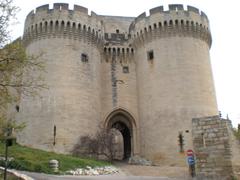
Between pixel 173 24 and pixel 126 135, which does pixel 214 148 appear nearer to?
pixel 173 24

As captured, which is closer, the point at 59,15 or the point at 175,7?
the point at 59,15

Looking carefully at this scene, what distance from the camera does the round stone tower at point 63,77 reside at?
17641 mm

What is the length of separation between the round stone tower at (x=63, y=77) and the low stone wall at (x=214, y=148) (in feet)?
30.9

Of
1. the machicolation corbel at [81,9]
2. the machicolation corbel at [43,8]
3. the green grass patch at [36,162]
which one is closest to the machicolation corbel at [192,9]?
the machicolation corbel at [81,9]

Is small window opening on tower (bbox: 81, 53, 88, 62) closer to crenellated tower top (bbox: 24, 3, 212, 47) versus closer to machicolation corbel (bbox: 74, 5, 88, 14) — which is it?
crenellated tower top (bbox: 24, 3, 212, 47)

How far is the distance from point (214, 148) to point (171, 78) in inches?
401

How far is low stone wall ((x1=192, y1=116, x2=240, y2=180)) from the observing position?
9.18 m

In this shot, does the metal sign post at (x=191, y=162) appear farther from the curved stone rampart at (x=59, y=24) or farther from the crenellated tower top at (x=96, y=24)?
the curved stone rampart at (x=59, y=24)

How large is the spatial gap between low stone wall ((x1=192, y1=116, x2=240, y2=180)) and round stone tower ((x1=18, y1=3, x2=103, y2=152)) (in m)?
9.43

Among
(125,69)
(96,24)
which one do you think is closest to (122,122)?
(125,69)

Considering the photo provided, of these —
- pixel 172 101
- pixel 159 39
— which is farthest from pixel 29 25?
pixel 172 101

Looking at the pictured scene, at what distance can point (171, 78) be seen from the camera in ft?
63.4

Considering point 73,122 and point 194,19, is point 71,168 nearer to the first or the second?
point 73,122

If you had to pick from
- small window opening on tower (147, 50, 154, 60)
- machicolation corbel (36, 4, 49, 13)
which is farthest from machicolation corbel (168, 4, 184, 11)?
machicolation corbel (36, 4, 49, 13)
